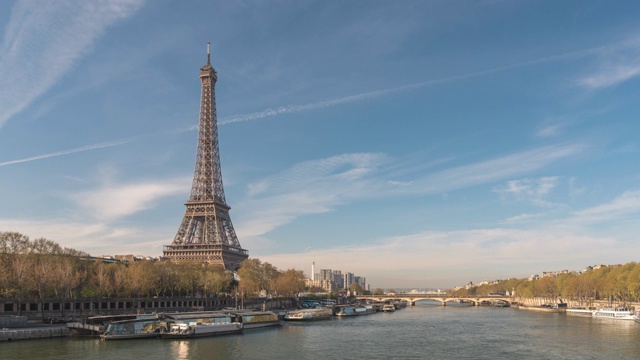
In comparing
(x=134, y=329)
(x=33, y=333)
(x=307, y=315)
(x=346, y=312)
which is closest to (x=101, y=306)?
(x=134, y=329)

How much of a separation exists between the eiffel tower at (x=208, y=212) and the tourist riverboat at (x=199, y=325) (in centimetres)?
6485

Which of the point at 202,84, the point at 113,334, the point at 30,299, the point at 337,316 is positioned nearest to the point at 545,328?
the point at 337,316

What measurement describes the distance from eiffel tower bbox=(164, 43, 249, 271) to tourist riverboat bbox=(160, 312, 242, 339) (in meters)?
64.9

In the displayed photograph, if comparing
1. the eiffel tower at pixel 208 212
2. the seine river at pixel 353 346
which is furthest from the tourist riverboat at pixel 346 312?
the seine river at pixel 353 346

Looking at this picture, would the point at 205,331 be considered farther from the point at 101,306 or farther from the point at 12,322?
the point at 101,306

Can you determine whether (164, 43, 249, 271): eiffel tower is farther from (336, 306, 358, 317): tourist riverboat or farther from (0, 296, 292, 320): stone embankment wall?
(336, 306, 358, 317): tourist riverboat

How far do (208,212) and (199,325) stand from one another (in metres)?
76.8

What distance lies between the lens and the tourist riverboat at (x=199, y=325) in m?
59.7

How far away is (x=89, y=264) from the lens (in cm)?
8606

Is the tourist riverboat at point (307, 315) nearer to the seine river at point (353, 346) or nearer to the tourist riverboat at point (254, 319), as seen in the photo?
the tourist riverboat at point (254, 319)

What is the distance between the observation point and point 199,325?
2458 inches

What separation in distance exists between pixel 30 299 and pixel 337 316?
2364 inches

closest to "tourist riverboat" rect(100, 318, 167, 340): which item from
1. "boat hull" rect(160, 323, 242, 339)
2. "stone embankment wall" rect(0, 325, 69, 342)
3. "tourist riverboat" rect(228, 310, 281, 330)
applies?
"boat hull" rect(160, 323, 242, 339)

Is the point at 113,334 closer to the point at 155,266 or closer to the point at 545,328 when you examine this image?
the point at 155,266
